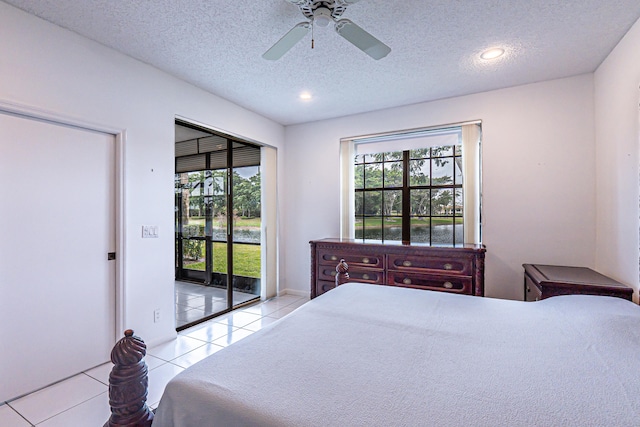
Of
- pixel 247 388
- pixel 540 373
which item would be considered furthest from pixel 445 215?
pixel 247 388

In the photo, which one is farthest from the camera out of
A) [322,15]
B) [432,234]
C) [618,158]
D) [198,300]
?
[198,300]

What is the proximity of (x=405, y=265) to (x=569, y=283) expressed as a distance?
137 centimetres

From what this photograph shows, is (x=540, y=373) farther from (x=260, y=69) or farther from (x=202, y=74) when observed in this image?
(x=202, y=74)

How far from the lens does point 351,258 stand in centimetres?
355

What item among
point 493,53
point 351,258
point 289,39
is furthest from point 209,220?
point 493,53

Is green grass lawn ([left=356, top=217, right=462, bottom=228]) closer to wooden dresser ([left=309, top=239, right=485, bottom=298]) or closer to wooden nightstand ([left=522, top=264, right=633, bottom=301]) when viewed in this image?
wooden dresser ([left=309, top=239, right=485, bottom=298])

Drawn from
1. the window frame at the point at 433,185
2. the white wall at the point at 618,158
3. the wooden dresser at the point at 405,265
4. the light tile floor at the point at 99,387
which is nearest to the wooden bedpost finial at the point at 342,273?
the wooden dresser at the point at 405,265

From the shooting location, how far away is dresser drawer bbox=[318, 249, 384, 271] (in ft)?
11.2

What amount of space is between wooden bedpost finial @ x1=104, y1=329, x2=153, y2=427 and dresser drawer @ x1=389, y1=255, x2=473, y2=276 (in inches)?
106

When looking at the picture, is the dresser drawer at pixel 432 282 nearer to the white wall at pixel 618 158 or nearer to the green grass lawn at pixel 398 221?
the green grass lawn at pixel 398 221

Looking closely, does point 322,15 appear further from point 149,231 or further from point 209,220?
point 209,220

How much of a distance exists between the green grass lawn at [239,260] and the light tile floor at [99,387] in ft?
2.49

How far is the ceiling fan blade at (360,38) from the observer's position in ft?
6.00

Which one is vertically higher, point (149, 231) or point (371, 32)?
point (371, 32)
